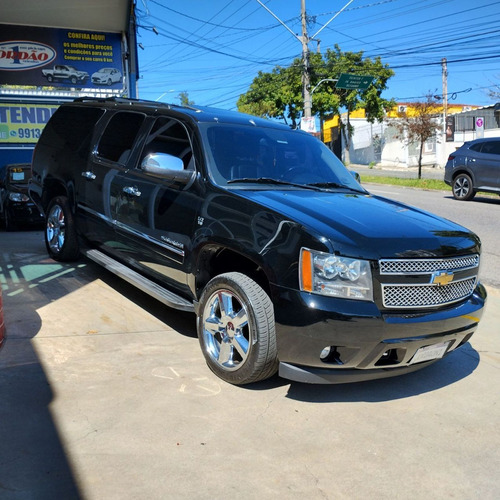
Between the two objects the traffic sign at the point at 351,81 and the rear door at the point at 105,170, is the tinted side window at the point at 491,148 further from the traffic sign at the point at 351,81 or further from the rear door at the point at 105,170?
the rear door at the point at 105,170

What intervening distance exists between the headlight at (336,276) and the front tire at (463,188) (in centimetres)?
1492

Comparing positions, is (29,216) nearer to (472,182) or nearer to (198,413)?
(198,413)

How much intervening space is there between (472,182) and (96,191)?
14.0 metres

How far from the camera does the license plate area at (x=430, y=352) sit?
3.58 meters

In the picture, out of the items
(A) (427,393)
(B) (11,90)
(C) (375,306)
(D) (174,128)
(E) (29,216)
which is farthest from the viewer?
(B) (11,90)

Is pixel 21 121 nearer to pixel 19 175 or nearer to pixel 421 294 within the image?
pixel 19 175

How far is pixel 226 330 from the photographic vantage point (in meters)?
3.85

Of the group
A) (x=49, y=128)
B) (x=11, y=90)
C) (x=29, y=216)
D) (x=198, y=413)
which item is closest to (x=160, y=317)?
(x=198, y=413)

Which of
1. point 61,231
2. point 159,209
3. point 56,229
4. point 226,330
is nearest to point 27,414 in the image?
point 226,330

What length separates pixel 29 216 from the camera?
12.0 metres

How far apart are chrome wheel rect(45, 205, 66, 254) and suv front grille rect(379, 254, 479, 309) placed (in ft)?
13.8

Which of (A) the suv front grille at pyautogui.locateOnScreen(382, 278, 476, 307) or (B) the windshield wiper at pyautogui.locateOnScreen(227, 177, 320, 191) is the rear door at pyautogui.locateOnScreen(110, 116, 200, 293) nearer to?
(B) the windshield wiper at pyautogui.locateOnScreen(227, 177, 320, 191)

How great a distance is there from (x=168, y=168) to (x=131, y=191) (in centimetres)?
77

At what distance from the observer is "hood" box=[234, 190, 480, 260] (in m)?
3.40
